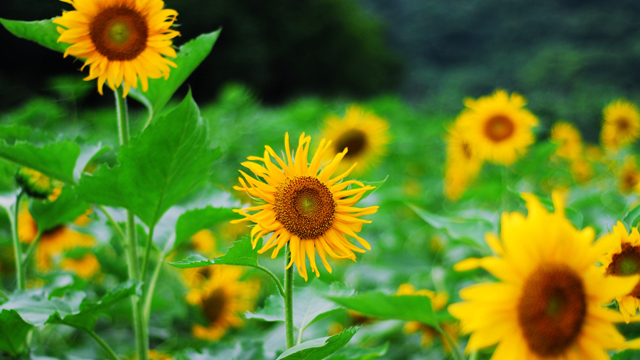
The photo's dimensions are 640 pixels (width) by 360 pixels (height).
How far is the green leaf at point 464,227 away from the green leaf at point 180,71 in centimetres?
57

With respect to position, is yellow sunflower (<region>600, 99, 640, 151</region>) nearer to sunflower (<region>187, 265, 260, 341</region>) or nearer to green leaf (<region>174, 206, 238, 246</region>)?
sunflower (<region>187, 265, 260, 341</region>)

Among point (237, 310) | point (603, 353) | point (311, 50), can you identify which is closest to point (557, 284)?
point (603, 353)

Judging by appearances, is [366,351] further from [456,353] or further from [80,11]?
[80,11]

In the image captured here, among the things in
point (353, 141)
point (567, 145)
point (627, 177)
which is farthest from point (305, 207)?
point (567, 145)

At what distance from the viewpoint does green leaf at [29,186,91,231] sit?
41.8 inches

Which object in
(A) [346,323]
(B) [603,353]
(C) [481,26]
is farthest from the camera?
(C) [481,26]

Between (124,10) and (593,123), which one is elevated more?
(593,123)

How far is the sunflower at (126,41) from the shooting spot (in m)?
0.84

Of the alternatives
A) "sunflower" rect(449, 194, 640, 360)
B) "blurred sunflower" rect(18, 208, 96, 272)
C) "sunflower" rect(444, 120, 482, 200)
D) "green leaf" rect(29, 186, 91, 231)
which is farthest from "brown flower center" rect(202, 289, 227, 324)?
"sunflower" rect(444, 120, 482, 200)

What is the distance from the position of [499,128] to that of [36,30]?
82.3 inches

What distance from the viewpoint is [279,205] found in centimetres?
77

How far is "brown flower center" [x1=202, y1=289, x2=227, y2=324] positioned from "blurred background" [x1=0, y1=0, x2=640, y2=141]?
14.0 feet

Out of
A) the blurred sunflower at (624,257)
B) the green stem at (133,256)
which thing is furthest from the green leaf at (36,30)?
the blurred sunflower at (624,257)

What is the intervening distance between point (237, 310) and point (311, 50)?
72.5ft
